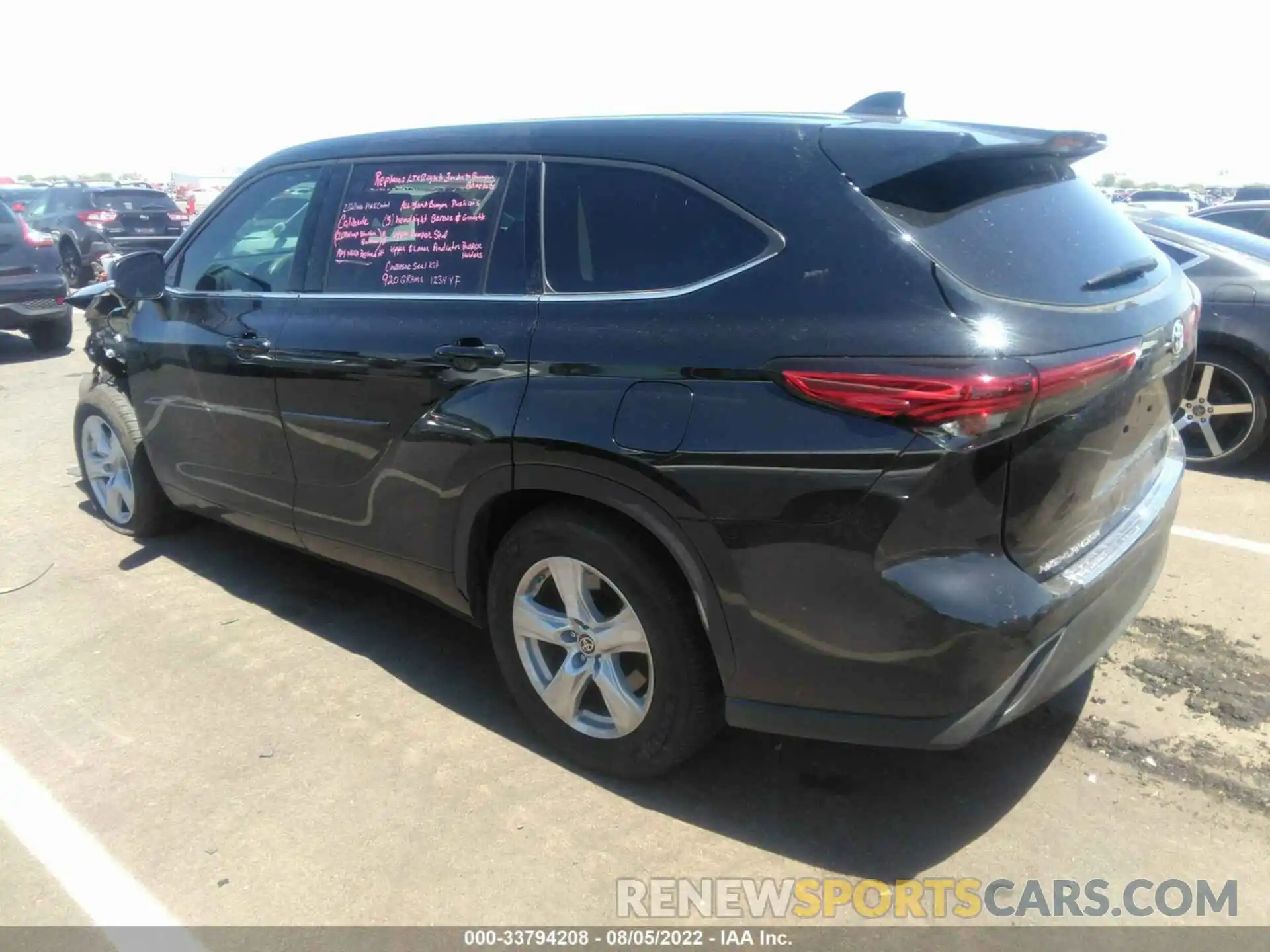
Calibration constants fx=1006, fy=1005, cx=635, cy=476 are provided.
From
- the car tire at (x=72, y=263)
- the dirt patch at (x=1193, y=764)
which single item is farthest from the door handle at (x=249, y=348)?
the car tire at (x=72, y=263)

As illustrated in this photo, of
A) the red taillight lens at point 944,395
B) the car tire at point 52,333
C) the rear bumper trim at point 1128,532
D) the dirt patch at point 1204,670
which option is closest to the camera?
the red taillight lens at point 944,395

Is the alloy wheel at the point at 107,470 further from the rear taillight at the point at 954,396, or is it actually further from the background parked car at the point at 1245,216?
the background parked car at the point at 1245,216

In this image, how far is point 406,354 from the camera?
318 cm

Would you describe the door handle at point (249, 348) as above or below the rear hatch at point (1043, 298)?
below

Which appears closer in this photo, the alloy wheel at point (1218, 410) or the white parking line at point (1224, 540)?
the white parking line at point (1224, 540)

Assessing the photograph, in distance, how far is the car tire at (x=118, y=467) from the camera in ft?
15.6

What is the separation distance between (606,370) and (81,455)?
148 inches

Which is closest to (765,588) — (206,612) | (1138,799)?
(1138,799)

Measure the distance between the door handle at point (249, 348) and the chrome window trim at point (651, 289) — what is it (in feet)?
4.23

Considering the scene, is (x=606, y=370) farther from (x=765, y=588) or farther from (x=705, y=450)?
(x=765, y=588)

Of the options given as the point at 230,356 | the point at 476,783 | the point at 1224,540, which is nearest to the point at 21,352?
the point at 230,356

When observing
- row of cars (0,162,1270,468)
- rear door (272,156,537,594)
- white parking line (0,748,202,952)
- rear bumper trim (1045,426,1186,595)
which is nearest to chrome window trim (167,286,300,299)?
rear door (272,156,537,594)

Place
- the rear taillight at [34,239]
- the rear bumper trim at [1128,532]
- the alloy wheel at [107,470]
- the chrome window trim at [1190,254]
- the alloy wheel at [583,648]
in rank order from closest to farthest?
1. the rear bumper trim at [1128,532]
2. the alloy wheel at [583,648]
3. the alloy wheel at [107,470]
4. the chrome window trim at [1190,254]
5. the rear taillight at [34,239]

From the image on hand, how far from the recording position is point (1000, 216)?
8.30 feet
